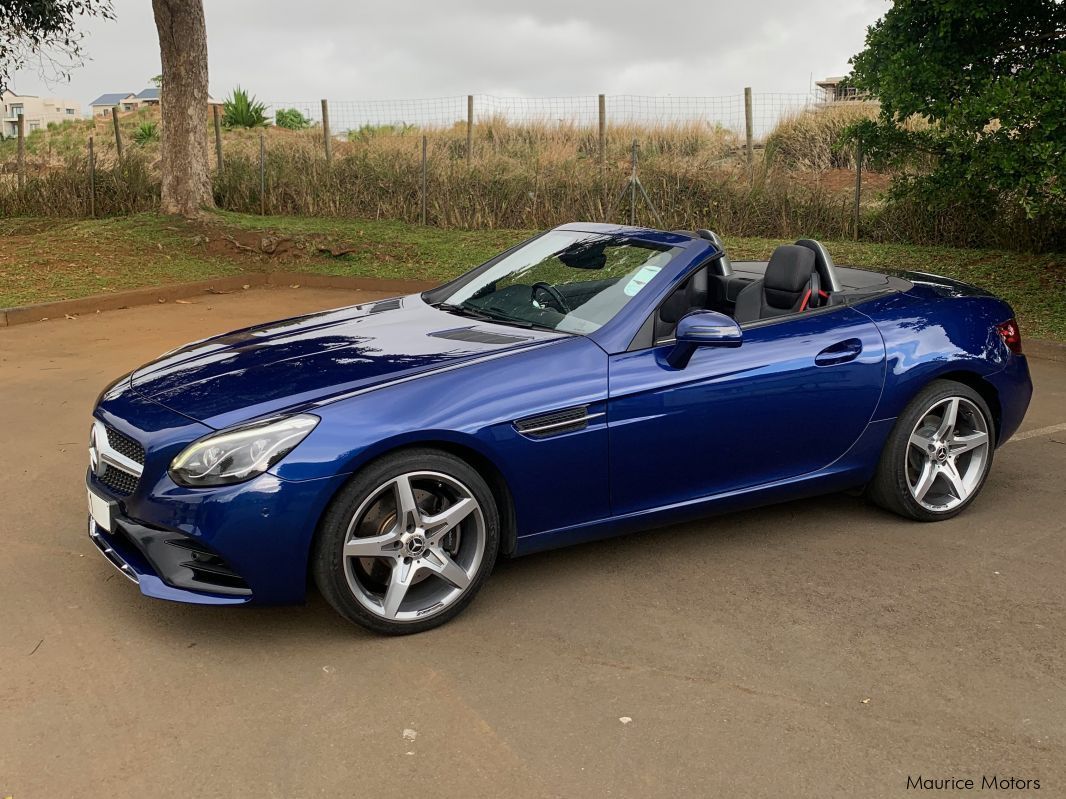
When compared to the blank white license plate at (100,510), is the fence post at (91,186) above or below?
above

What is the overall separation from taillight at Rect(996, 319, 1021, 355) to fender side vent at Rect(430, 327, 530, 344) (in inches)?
100

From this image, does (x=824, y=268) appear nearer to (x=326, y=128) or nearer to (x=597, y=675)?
(x=597, y=675)

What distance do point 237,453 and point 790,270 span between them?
2.73 meters

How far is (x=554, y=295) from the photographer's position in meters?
4.93

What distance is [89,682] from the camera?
3609mm

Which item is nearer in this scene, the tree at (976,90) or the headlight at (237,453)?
the headlight at (237,453)

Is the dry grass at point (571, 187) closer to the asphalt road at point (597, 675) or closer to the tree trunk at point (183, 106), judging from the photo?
the tree trunk at point (183, 106)

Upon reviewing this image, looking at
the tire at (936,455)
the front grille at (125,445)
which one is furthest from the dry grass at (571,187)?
the front grille at (125,445)

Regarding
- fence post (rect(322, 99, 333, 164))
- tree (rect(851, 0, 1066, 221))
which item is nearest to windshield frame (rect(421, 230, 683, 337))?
tree (rect(851, 0, 1066, 221))

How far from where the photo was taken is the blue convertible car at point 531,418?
3.72 m

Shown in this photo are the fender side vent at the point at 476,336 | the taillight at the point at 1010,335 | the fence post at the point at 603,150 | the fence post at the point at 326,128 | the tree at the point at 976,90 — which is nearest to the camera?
the fender side vent at the point at 476,336

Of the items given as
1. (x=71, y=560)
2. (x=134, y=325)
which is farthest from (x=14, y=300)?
(x=71, y=560)

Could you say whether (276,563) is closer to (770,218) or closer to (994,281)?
(994,281)

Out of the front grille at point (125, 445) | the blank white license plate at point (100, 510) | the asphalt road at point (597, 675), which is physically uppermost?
the front grille at point (125, 445)
